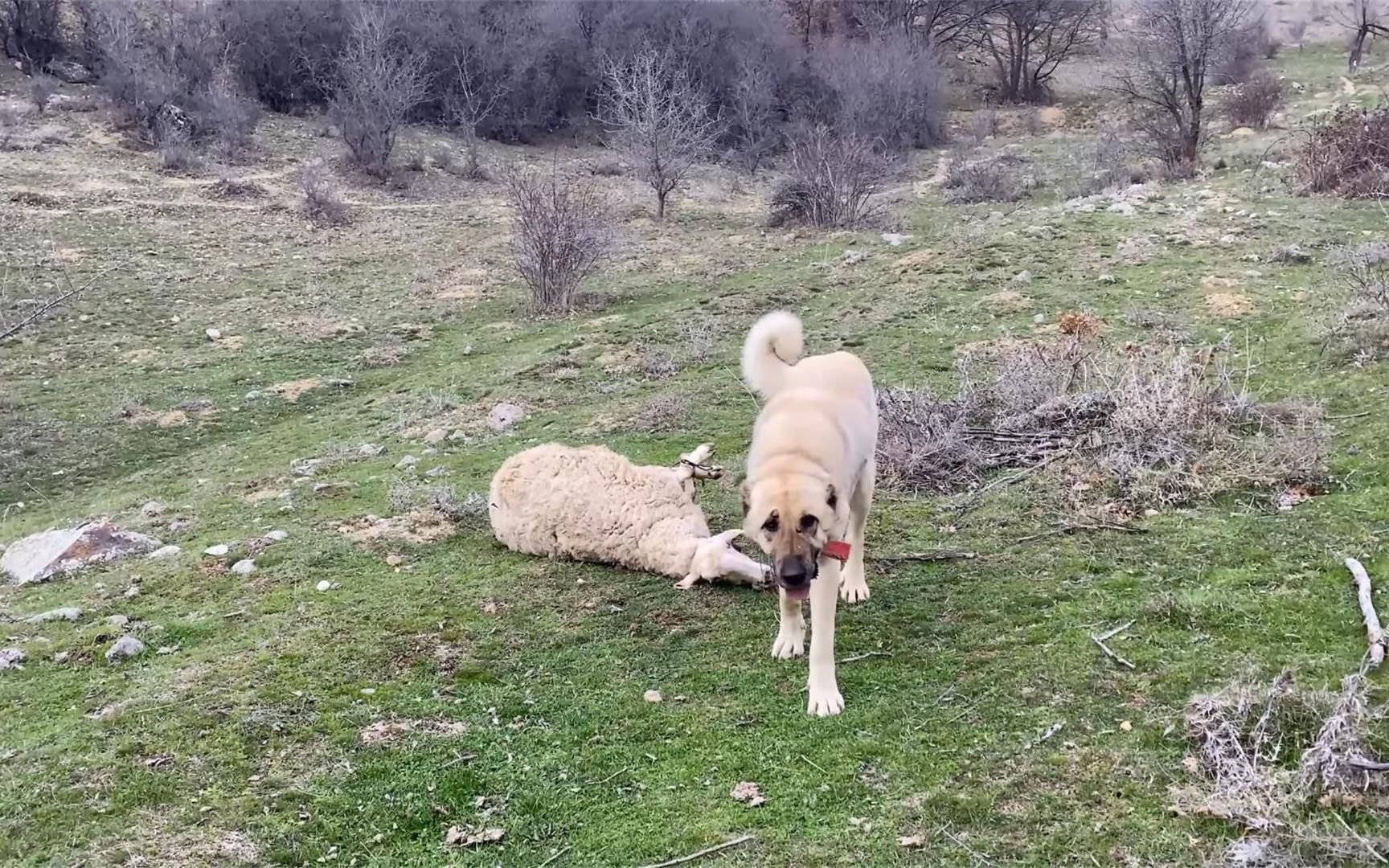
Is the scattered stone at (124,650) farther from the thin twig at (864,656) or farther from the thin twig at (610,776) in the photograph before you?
the thin twig at (864,656)

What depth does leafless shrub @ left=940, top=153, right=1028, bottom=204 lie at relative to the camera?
74.1ft

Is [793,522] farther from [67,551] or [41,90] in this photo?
[41,90]

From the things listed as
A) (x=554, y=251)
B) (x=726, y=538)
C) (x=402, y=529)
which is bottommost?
(x=402, y=529)

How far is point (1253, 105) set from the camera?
26.4m

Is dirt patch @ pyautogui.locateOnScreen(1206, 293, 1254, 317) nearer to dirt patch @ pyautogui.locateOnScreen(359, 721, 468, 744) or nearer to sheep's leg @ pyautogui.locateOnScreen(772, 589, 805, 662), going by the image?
sheep's leg @ pyautogui.locateOnScreen(772, 589, 805, 662)

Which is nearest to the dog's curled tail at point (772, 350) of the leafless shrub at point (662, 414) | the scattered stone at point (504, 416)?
the leafless shrub at point (662, 414)

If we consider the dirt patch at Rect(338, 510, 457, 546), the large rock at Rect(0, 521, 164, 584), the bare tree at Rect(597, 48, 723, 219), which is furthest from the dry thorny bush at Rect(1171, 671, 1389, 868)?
the bare tree at Rect(597, 48, 723, 219)

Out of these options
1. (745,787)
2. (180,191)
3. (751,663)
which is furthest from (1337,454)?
(180,191)

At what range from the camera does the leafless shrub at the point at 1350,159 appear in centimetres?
1459

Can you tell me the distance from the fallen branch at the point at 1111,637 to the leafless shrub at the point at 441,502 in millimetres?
3986

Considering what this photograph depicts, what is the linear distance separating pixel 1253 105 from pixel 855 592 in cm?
2697

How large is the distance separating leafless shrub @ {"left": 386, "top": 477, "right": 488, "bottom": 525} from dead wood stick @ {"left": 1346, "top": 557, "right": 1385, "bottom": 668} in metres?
4.86

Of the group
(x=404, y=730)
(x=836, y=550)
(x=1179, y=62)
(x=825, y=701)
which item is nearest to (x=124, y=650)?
(x=404, y=730)

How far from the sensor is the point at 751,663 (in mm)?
4586
